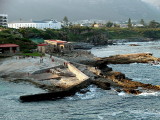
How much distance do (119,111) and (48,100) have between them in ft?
31.3

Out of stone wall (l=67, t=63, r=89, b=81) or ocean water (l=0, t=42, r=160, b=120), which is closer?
ocean water (l=0, t=42, r=160, b=120)

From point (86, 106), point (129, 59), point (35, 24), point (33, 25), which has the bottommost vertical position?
point (86, 106)

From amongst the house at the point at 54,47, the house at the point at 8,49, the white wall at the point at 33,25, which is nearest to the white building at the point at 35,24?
the white wall at the point at 33,25

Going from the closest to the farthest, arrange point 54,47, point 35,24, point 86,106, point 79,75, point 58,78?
point 86,106, point 58,78, point 79,75, point 54,47, point 35,24

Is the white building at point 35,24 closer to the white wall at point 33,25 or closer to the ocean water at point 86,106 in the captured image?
the white wall at point 33,25

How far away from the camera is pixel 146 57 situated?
7956cm

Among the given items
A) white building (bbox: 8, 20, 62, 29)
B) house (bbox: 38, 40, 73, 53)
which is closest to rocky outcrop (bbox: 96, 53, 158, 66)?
house (bbox: 38, 40, 73, 53)

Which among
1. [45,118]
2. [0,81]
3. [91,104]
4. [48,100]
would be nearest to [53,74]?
[0,81]

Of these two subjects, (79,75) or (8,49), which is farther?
(8,49)

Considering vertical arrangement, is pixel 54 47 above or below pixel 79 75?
above

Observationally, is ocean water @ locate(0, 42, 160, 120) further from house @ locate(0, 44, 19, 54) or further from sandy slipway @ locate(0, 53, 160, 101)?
house @ locate(0, 44, 19, 54)

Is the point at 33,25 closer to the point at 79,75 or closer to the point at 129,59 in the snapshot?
the point at 129,59

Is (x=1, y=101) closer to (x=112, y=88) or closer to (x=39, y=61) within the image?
(x=112, y=88)

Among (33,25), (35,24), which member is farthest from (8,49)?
(35,24)
